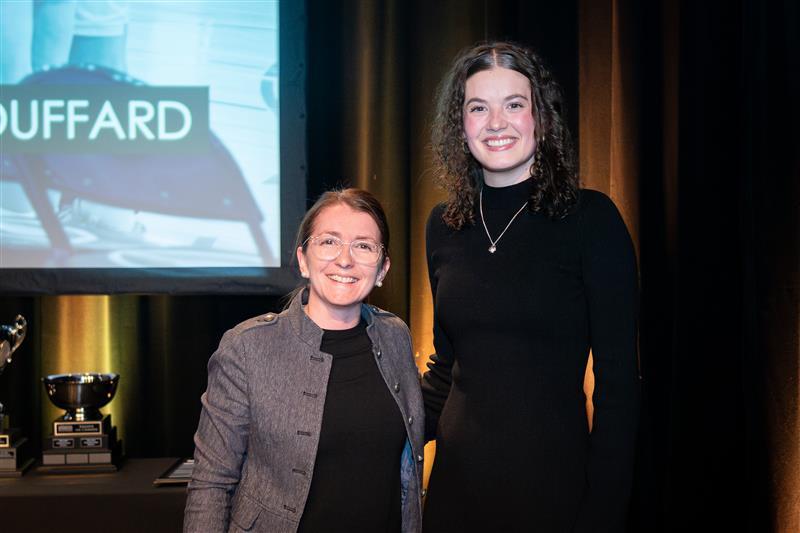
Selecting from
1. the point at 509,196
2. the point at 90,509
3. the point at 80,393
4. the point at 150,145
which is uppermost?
the point at 150,145

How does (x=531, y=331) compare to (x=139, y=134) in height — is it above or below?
below

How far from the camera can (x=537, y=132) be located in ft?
4.58

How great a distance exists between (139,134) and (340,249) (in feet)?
4.94

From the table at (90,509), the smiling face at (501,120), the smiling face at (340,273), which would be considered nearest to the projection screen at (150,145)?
the table at (90,509)

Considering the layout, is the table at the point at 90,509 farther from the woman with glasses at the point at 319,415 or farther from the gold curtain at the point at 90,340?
the woman with glasses at the point at 319,415

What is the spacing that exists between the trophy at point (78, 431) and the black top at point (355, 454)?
1.26m

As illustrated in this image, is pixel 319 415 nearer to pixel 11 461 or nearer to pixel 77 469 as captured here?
pixel 77 469

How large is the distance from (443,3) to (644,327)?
1388 millimetres

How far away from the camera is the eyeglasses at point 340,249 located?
152 centimetres

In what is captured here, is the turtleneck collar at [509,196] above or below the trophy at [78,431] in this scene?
above

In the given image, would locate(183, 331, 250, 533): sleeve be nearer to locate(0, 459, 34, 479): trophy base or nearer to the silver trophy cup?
the silver trophy cup

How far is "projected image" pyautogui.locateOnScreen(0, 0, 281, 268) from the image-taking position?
8.82 ft

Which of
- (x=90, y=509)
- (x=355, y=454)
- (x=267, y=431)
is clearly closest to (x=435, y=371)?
(x=355, y=454)

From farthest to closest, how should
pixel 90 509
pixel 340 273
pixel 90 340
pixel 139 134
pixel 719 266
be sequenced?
pixel 90 340 → pixel 139 134 → pixel 719 266 → pixel 90 509 → pixel 340 273
